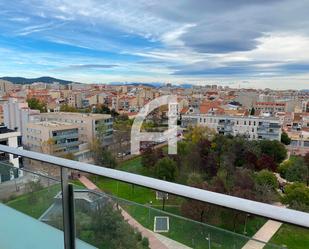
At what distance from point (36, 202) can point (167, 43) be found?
19648 millimetres

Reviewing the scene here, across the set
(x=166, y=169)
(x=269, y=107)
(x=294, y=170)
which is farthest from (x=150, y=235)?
(x=269, y=107)

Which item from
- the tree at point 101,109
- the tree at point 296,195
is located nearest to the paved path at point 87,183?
the tree at point 296,195

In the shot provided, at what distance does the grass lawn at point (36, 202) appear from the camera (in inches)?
51.0

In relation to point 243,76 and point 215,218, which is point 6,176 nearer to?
point 215,218

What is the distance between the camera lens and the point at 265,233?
2.31 feet

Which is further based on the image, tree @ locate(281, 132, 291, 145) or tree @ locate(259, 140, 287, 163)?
tree @ locate(281, 132, 291, 145)

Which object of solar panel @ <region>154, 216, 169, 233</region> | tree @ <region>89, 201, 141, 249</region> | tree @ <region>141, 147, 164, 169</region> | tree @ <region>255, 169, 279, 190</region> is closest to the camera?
solar panel @ <region>154, 216, 169, 233</region>

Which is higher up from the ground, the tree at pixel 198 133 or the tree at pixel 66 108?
the tree at pixel 66 108

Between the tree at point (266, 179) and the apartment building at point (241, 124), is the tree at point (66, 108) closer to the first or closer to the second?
the apartment building at point (241, 124)

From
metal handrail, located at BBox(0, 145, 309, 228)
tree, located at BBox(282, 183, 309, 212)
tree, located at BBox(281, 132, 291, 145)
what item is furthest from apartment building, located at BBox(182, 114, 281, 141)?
metal handrail, located at BBox(0, 145, 309, 228)

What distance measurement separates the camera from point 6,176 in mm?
1769

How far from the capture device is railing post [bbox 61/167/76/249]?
1161 millimetres

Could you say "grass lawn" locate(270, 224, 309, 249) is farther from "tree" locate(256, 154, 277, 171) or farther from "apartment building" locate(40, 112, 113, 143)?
"apartment building" locate(40, 112, 113, 143)

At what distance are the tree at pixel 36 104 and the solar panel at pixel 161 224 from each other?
15323 millimetres
